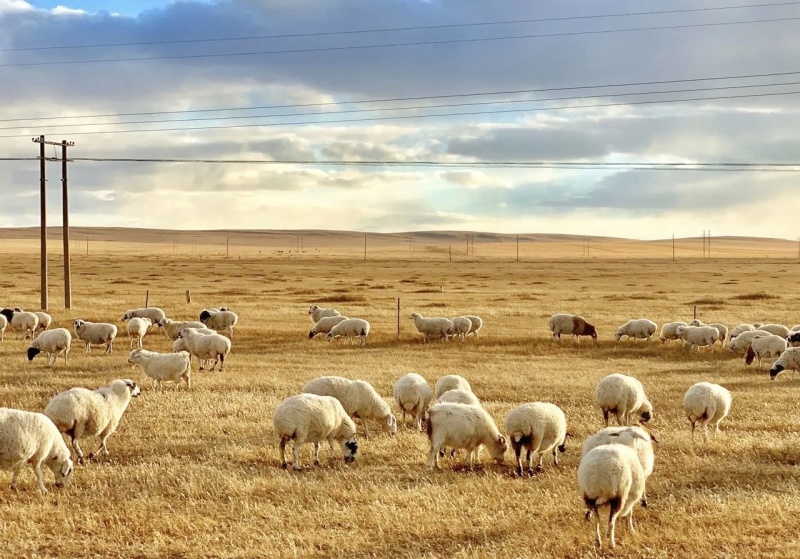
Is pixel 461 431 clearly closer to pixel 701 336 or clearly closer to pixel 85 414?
pixel 85 414

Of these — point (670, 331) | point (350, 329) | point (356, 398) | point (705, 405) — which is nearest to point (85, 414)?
point (356, 398)

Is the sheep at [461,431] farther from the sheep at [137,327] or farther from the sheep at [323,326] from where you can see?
the sheep at [323,326]

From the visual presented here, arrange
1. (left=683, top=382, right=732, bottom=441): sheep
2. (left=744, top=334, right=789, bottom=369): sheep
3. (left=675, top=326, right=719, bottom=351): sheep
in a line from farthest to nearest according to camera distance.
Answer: (left=675, top=326, right=719, bottom=351): sheep, (left=744, top=334, right=789, bottom=369): sheep, (left=683, top=382, right=732, bottom=441): sheep

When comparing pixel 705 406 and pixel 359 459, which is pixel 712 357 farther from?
pixel 359 459

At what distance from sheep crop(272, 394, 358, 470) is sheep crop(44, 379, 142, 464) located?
9.59ft

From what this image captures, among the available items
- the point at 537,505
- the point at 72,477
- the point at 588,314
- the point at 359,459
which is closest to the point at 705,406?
the point at 537,505

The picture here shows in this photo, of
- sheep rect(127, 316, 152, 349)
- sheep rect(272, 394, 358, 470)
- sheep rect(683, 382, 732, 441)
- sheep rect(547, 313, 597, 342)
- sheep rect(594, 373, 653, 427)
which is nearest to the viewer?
sheep rect(272, 394, 358, 470)

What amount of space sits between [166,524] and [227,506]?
3.04 ft

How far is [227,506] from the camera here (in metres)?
10.3

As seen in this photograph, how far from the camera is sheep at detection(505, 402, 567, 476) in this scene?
38.8ft

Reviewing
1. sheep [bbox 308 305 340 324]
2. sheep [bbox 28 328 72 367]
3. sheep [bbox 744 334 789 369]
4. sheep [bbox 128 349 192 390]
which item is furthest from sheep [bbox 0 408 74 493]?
sheep [bbox 308 305 340 324]

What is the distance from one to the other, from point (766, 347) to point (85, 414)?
19517 millimetres

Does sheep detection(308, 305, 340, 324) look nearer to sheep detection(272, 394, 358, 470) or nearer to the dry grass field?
the dry grass field

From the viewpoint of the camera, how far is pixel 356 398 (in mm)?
14484
